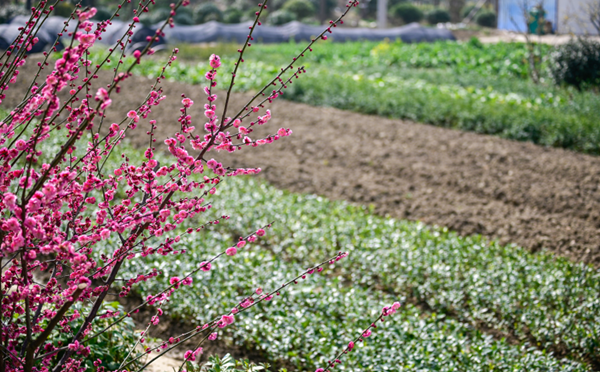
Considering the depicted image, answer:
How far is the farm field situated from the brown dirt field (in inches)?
1.1

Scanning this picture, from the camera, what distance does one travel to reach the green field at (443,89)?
30.0 ft

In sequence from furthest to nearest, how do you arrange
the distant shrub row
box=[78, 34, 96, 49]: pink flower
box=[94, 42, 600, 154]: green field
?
1. the distant shrub row
2. box=[94, 42, 600, 154]: green field
3. box=[78, 34, 96, 49]: pink flower

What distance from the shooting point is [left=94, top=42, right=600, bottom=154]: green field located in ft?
30.0

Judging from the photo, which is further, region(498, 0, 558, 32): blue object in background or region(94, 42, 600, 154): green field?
region(498, 0, 558, 32): blue object in background

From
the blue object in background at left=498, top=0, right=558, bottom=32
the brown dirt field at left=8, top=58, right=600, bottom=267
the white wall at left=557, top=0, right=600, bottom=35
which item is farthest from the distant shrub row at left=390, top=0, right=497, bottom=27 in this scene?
the brown dirt field at left=8, top=58, right=600, bottom=267

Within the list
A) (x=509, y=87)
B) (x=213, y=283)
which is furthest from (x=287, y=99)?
(x=213, y=283)

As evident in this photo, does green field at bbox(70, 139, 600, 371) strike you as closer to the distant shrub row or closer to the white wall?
the white wall

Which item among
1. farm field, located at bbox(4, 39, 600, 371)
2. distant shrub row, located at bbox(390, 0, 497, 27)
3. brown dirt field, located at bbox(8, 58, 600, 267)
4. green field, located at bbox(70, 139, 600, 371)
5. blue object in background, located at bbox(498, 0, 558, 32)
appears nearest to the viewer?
green field, located at bbox(70, 139, 600, 371)

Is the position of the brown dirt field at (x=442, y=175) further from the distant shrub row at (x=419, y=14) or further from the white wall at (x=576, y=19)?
the distant shrub row at (x=419, y=14)

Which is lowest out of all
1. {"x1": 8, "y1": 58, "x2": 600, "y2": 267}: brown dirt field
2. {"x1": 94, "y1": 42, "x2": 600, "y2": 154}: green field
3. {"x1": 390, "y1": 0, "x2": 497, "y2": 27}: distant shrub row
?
{"x1": 8, "y1": 58, "x2": 600, "y2": 267}: brown dirt field

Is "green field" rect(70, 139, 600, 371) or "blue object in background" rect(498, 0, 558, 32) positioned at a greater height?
"blue object in background" rect(498, 0, 558, 32)

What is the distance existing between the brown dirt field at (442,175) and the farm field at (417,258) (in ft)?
0.09

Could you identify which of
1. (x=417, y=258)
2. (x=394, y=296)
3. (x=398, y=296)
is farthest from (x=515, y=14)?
(x=398, y=296)

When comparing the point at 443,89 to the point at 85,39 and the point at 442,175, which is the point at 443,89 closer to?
the point at 442,175
